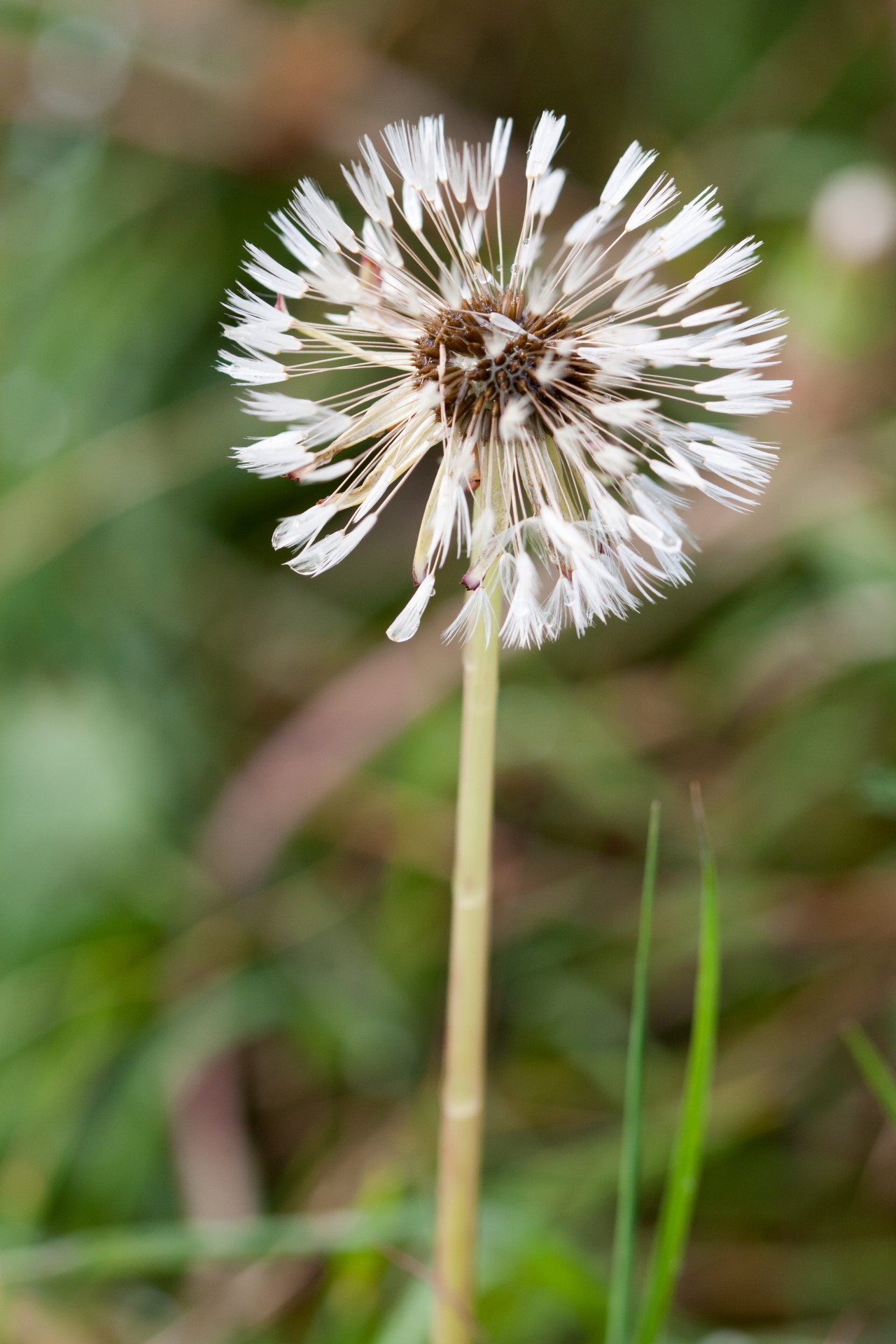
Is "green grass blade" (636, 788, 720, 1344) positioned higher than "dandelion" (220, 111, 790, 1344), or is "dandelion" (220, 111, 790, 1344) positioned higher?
"dandelion" (220, 111, 790, 1344)

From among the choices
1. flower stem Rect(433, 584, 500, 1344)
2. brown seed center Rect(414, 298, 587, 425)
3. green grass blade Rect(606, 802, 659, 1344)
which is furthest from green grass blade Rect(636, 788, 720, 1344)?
brown seed center Rect(414, 298, 587, 425)

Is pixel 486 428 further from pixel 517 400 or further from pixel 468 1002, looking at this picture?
pixel 468 1002

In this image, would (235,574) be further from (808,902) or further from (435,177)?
(435,177)

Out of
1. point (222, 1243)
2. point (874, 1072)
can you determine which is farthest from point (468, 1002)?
point (222, 1243)

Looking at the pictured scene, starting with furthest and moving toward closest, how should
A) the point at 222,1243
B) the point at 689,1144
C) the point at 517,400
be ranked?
1. the point at 222,1243
2. the point at 689,1144
3. the point at 517,400

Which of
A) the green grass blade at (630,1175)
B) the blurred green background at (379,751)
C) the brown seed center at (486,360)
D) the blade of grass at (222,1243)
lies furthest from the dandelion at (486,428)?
the blurred green background at (379,751)

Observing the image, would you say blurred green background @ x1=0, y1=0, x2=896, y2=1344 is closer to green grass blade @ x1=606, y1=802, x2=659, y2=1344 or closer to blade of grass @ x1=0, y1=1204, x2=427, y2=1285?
blade of grass @ x1=0, y1=1204, x2=427, y2=1285

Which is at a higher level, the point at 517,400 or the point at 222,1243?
the point at 517,400

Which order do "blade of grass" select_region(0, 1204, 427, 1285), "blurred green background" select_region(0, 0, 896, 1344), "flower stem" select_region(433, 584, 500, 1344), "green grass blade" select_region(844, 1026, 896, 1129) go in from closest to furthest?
"flower stem" select_region(433, 584, 500, 1344) → "green grass blade" select_region(844, 1026, 896, 1129) → "blade of grass" select_region(0, 1204, 427, 1285) → "blurred green background" select_region(0, 0, 896, 1344)

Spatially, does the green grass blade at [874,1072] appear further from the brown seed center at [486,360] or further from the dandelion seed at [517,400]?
the brown seed center at [486,360]

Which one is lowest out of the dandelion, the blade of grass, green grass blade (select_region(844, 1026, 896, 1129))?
the blade of grass
